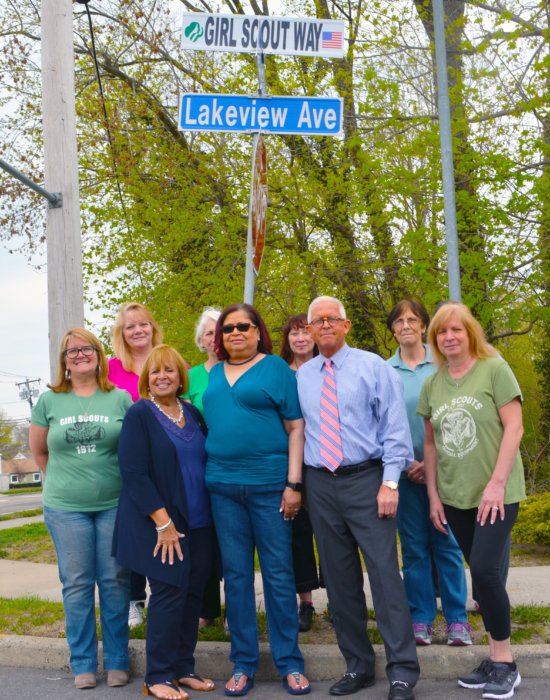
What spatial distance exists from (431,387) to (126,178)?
13057 mm

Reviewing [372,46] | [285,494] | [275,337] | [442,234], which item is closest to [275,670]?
[285,494]

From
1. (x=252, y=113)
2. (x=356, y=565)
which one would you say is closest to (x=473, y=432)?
(x=356, y=565)

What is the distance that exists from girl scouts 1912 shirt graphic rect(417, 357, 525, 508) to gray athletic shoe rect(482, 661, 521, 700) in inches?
33.0

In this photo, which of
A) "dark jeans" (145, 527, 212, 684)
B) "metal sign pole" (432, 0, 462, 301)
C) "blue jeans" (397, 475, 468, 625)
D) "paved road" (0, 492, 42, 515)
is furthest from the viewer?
"paved road" (0, 492, 42, 515)

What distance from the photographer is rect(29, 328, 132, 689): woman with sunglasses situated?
452 cm

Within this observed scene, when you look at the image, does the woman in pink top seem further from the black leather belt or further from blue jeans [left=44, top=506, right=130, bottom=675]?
the black leather belt

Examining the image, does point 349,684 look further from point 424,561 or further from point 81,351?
point 81,351

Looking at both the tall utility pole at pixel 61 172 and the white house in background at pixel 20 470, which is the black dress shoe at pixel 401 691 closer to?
the tall utility pole at pixel 61 172

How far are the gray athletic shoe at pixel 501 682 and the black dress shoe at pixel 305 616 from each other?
140cm

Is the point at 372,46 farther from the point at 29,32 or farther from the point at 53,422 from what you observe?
the point at 53,422

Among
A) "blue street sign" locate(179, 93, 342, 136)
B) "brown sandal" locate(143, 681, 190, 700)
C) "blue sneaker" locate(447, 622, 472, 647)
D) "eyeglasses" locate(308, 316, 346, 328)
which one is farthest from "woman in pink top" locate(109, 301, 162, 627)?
"blue sneaker" locate(447, 622, 472, 647)

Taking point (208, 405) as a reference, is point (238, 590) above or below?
below

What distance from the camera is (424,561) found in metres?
4.81

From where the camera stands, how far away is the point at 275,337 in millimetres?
17141
